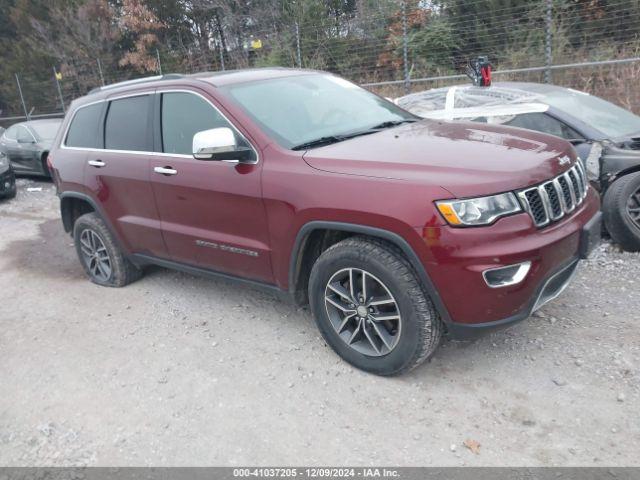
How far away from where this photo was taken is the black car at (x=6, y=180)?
9.84 metres

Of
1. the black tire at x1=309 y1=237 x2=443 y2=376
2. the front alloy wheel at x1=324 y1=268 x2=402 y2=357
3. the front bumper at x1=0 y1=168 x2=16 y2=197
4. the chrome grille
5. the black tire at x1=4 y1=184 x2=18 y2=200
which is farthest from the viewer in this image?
the black tire at x1=4 y1=184 x2=18 y2=200

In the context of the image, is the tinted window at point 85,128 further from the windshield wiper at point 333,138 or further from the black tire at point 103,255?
the windshield wiper at point 333,138

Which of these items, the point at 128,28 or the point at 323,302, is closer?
the point at 323,302

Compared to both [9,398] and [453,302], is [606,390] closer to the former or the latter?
[453,302]

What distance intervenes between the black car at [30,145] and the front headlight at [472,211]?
1017 cm

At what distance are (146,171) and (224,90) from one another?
0.96 m

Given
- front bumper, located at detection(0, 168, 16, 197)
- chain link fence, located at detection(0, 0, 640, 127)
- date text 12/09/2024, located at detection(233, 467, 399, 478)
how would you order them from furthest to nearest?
front bumper, located at detection(0, 168, 16, 197) → chain link fence, located at detection(0, 0, 640, 127) → date text 12/09/2024, located at detection(233, 467, 399, 478)

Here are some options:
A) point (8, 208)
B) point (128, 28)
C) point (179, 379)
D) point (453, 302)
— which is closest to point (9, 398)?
point (179, 379)

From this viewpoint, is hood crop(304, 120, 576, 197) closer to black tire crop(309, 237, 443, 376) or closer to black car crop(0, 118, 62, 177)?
black tire crop(309, 237, 443, 376)

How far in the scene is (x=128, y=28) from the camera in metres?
18.2

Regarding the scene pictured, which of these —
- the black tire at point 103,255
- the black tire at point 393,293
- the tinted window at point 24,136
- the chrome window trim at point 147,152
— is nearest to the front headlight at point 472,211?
the black tire at point 393,293

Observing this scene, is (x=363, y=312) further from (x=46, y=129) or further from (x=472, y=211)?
(x=46, y=129)

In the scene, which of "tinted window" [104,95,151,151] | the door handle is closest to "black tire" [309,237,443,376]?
the door handle

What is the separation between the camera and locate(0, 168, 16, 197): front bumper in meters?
9.82
